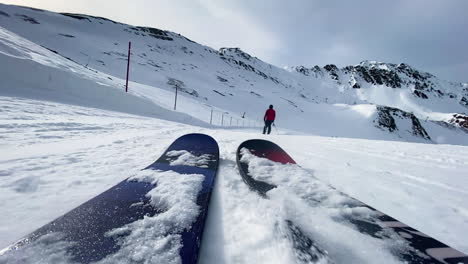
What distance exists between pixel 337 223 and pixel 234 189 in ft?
3.32

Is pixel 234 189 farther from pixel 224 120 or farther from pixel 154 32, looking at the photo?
pixel 154 32

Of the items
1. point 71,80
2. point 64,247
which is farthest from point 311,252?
point 71,80

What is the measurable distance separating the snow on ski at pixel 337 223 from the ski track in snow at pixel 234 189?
2 cm

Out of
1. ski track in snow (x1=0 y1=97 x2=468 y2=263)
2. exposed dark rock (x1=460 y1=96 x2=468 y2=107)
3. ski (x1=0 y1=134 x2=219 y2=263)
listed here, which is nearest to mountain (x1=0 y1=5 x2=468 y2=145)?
ski track in snow (x1=0 y1=97 x2=468 y2=263)

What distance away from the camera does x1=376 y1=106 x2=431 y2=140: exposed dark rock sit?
51.0 meters

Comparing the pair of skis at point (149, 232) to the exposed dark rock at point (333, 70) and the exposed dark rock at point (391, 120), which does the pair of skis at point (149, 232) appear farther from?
the exposed dark rock at point (333, 70)

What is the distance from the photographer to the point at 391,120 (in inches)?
2196

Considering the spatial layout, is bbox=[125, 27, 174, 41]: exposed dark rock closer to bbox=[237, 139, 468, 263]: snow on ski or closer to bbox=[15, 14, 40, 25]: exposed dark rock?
bbox=[15, 14, 40, 25]: exposed dark rock

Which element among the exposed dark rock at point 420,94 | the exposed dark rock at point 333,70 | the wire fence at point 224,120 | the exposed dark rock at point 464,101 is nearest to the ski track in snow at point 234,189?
the wire fence at point 224,120

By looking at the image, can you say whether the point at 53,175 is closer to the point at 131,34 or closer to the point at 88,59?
the point at 88,59

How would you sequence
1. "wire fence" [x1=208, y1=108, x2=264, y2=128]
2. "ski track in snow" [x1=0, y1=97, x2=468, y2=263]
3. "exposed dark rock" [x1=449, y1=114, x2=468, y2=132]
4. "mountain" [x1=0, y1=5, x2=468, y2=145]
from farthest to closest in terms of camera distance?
"exposed dark rock" [x1=449, y1=114, x2=468, y2=132], "wire fence" [x1=208, y1=108, x2=264, y2=128], "mountain" [x1=0, y1=5, x2=468, y2=145], "ski track in snow" [x1=0, y1=97, x2=468, y2=263]

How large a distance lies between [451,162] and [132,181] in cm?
535

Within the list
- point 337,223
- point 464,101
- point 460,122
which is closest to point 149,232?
point 337,223

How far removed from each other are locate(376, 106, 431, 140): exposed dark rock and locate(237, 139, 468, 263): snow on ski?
5462 cm
